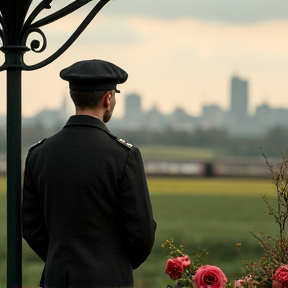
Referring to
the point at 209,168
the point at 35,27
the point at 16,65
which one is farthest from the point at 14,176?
the point at 209,168

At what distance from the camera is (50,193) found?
316cm

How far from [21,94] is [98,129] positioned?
906 mm

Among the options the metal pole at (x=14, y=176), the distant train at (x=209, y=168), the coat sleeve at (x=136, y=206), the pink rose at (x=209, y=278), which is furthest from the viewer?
the distant train at (x=209, y=168)

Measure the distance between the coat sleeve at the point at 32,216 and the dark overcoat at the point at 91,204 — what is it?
0.12ft

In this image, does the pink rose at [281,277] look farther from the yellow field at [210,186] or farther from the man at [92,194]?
the yellow field at [210,186]

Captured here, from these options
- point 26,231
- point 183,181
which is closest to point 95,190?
point 26,231

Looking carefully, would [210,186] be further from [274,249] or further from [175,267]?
[175,267]

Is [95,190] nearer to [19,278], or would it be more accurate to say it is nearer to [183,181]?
[19,278]

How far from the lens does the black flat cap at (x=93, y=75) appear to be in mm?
3141

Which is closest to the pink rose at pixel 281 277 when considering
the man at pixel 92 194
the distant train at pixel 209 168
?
the man at pixel 92 194

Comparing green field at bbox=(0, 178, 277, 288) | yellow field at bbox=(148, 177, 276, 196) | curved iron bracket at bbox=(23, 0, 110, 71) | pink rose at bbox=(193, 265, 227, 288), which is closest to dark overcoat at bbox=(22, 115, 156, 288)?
pink rose at bbox=(193, 265, 227, 288)

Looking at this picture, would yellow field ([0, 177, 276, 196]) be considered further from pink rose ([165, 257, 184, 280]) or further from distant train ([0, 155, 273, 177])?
pink rose ([165, 257, 184, 280])

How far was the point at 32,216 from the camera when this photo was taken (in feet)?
10.8

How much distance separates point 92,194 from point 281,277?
45.6 inches
